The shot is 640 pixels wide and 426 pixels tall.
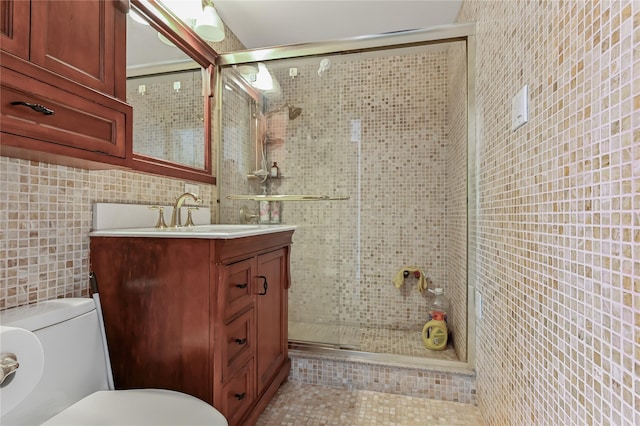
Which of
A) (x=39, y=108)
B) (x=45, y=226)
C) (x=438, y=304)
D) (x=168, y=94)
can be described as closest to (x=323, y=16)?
(x=168, y=94)

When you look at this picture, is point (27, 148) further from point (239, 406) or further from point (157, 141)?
point (239, 406)

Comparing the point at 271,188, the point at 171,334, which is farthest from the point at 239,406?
the point at 271,188

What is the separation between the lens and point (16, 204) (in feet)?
3.45

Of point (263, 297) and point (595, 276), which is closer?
point (595, 276)

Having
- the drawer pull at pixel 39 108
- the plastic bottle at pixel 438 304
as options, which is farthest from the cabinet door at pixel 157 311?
the plastic bottle at pixel 438 304

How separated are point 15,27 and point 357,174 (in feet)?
6.72

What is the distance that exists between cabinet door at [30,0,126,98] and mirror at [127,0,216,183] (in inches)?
11.2

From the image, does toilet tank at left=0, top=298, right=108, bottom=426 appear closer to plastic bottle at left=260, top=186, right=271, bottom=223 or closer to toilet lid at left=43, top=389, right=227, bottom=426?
toilet lid at left=43, top=389, right=227, bottom=426

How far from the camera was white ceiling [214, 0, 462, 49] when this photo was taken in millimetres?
2172

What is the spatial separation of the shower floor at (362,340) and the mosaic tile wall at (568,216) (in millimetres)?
737

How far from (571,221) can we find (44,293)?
1.66 meters

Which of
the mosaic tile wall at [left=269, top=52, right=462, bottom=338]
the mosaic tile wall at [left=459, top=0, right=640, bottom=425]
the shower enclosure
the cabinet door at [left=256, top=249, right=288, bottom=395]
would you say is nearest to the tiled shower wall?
the shower enclosure

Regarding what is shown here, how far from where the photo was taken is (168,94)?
5.75 feet

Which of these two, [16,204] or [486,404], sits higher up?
[16,204]
